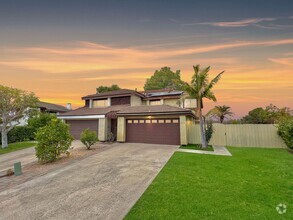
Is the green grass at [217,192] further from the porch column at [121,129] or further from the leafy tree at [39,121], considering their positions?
the leafy tree at [39,121]

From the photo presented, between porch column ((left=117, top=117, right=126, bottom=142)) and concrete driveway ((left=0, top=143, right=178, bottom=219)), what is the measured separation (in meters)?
8.18

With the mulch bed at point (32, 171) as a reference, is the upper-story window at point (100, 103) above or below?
above

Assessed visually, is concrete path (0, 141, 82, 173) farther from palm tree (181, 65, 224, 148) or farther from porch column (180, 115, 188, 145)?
palm tree (181, 65, 224, 148)

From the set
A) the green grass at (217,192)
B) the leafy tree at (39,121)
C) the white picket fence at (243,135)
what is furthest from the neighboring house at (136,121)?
the green grass at (217,192)

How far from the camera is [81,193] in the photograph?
5.59 meters

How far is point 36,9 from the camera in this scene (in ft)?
45.8

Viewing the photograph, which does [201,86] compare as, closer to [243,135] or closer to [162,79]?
[243,135]

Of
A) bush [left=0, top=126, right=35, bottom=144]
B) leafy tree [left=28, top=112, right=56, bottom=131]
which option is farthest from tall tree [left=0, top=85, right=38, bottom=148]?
leafy tree [left=28, top=112, right=56, bottom=131]

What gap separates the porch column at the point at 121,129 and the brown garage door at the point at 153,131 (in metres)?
0.37

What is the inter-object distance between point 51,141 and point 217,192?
10.3m

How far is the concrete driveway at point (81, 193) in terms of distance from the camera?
437 centimetres

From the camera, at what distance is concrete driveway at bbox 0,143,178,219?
437 cm

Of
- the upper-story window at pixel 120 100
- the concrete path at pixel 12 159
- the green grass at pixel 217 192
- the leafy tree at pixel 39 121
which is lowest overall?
the concrete path at pixel 12 159

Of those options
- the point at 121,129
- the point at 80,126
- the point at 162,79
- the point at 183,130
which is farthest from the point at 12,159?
the point at 162,79
